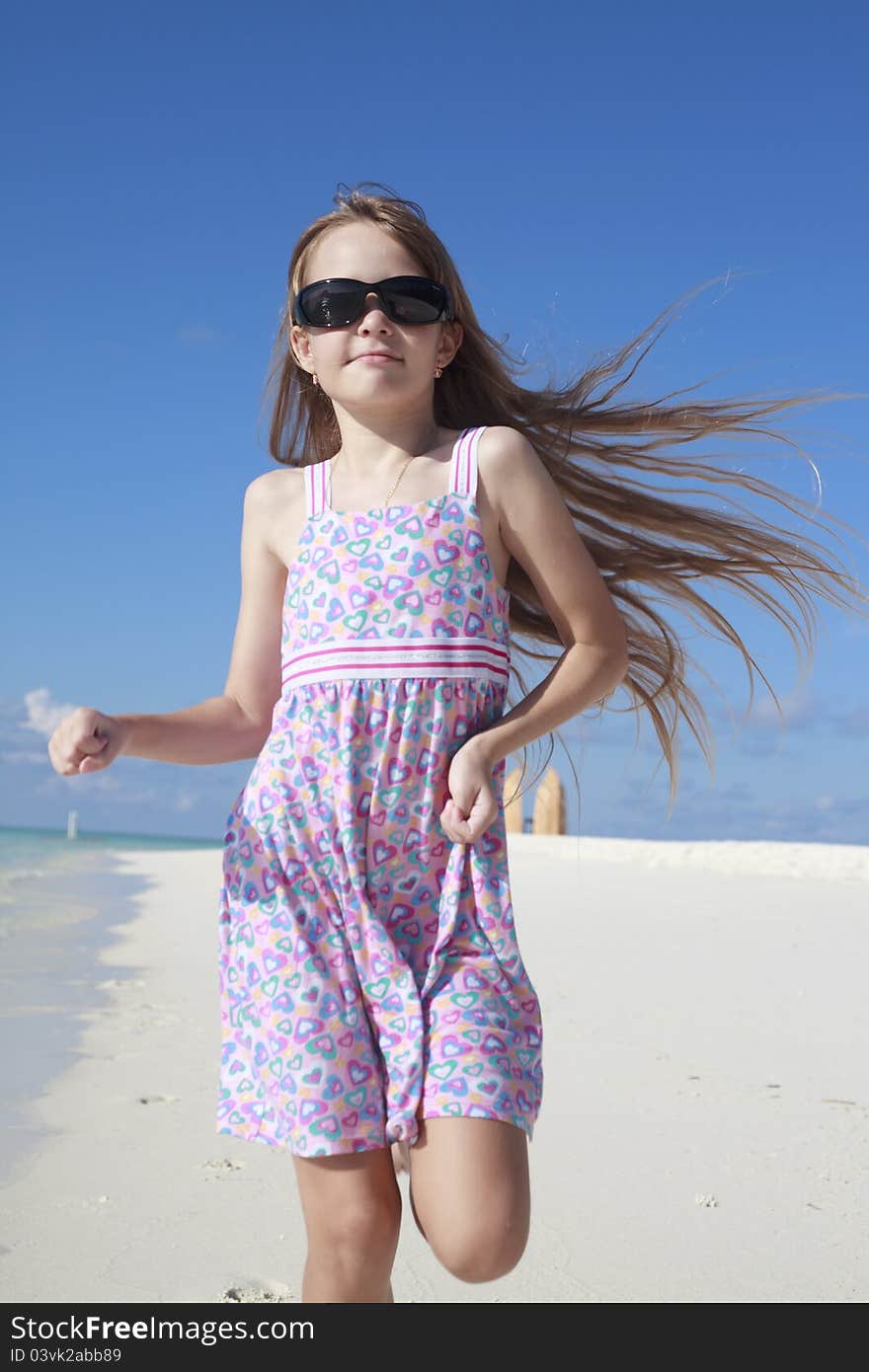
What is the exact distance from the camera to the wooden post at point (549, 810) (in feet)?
76.1

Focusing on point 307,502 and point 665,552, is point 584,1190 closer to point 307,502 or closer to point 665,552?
point 665,552

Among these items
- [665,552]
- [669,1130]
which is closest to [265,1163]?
[669,1130]

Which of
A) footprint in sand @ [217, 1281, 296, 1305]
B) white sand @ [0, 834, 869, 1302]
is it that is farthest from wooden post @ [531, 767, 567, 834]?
footprint in sand @ [217, 1281, 296, 1305]

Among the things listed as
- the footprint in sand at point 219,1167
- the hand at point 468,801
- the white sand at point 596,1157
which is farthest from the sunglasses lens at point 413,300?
the footprint in sand at point 219,1167

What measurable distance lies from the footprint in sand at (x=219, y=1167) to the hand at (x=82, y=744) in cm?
179

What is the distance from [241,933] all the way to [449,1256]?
688 mm

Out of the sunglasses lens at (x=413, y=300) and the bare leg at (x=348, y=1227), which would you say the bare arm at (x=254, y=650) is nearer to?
the sunglasses lens at (x=413, y=300)

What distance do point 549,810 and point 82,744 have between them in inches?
847

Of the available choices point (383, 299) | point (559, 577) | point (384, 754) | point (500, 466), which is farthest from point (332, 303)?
point (384, 754)

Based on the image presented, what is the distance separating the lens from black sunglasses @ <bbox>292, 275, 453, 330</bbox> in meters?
2.70

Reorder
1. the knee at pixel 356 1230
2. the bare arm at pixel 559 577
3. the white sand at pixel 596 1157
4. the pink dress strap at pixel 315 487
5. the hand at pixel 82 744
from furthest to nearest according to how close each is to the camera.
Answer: the white sand at pixel 596 1157 < the pink dress strap at pixel 315 487 < the bare arm at pixel 559 577 < the hand at pixel 82 744 < the knee at pixel 356 1230

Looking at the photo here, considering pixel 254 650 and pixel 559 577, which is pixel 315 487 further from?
pixel 559 577

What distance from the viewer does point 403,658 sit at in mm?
2527

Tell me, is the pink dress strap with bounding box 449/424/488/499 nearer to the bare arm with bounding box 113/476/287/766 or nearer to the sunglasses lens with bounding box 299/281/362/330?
the sunglasses lens with bounding box 299/281/362/330
